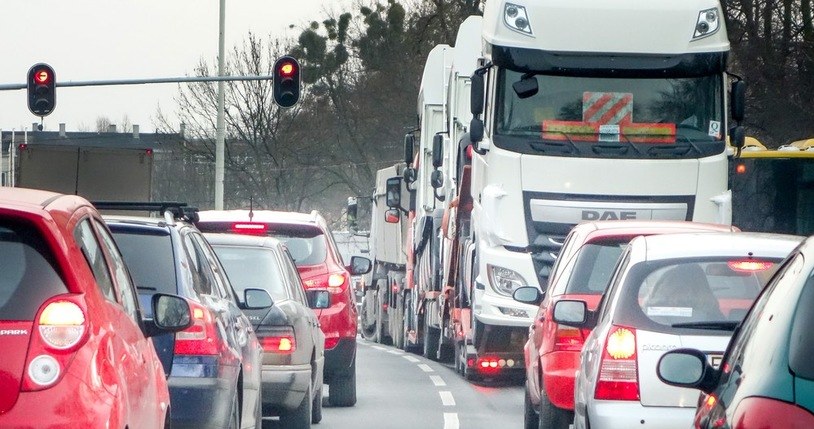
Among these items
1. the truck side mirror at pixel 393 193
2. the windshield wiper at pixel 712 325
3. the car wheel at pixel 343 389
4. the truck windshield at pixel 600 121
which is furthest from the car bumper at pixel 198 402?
the truck side mirror at pixel 393 193

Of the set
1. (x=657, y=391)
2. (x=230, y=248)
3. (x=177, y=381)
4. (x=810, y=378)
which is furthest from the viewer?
(x=230, y=248)

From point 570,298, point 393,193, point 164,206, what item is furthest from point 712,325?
point 393,193

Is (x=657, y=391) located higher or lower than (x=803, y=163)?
lower

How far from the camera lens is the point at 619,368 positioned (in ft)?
26.1

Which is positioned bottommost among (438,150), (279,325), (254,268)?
(279,325)

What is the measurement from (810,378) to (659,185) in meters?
13.1

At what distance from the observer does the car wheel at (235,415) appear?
867 cm

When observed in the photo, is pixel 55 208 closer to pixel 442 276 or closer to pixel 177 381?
pixel 177 381

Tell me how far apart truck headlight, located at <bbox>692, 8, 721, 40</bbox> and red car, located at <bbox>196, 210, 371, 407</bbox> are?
447cm

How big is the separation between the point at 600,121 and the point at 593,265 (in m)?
6.06

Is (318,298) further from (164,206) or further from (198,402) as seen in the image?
(198,402)

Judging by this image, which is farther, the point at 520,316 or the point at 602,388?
the point at 520,316

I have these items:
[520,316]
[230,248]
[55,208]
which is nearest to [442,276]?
[520,316]

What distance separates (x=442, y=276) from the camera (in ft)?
74.7
